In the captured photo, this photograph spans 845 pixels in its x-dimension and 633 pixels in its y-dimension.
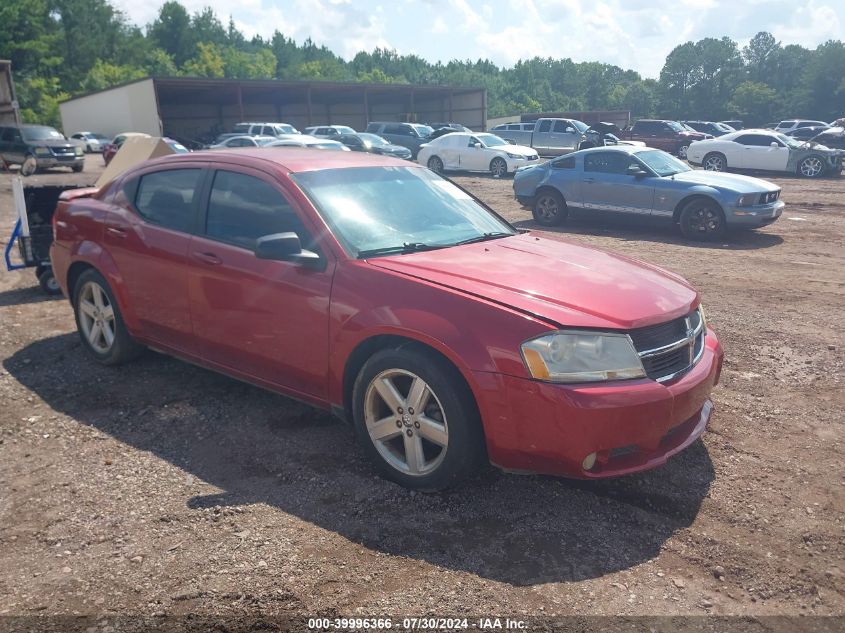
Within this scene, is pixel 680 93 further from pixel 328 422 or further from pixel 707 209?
pixel 328 422

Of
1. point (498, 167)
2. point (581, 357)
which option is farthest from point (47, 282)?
point (498, 167)

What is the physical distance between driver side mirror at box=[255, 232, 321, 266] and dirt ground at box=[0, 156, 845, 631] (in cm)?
116

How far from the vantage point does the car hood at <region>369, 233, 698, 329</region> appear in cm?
334

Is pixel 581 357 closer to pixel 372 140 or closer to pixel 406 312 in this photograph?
pixel 406 312

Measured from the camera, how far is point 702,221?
37.8 feet

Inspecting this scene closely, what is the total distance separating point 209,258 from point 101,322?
162cm

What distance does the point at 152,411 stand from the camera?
15.5ft

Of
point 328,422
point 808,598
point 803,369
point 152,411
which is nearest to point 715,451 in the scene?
point 808,598

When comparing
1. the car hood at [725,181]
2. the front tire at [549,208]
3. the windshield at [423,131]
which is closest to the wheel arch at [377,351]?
the car hood at [725,181]

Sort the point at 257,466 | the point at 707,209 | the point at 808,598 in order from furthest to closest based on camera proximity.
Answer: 1. the point at 707,209
2. the point at 257,466
3. the point at 808,598

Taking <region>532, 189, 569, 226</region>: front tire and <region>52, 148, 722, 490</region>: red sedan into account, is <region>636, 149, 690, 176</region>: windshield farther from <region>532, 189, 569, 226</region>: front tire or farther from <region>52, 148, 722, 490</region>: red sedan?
<region>52, 148, 722, 490</region>: red sedan

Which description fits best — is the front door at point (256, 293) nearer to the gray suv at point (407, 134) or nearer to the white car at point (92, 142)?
the gray suv at point (407, 134)

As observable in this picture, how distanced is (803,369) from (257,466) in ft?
13.9

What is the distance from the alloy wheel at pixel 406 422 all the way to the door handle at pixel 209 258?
1.42 m
